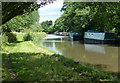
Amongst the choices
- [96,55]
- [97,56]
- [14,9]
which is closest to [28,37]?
[96,55]

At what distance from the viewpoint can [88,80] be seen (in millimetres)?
6148

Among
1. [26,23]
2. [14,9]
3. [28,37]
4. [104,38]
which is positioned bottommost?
[104,38]

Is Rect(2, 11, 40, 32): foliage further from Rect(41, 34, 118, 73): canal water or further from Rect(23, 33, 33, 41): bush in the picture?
Rect(41, 34, 118, 73): canal water

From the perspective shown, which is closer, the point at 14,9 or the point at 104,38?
the point at 14,9

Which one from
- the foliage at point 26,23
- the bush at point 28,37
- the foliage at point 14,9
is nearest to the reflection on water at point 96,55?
the foliage at point 14,9

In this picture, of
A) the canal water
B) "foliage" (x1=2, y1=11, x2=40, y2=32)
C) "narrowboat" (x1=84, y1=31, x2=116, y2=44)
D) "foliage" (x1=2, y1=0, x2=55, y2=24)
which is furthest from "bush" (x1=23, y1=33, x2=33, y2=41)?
"foliage" (x1=2, y1=0, x2=55, y2=24)

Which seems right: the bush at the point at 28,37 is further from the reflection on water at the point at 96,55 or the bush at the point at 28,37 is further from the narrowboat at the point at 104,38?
the narrowboat at the point at 104,38

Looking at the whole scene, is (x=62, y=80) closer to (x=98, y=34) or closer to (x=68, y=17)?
(x=98, y=34)

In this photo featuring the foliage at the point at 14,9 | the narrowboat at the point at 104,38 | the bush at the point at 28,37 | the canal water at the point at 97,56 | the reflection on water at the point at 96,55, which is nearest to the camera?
the foliage at the point at 14,9

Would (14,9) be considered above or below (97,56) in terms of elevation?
above

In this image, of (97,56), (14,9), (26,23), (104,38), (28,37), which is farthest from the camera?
(26,23)

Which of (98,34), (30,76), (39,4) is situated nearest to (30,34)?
(98,34)

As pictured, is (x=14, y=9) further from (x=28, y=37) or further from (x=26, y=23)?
(x=26, y=23)

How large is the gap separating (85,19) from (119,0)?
90.0 ft
